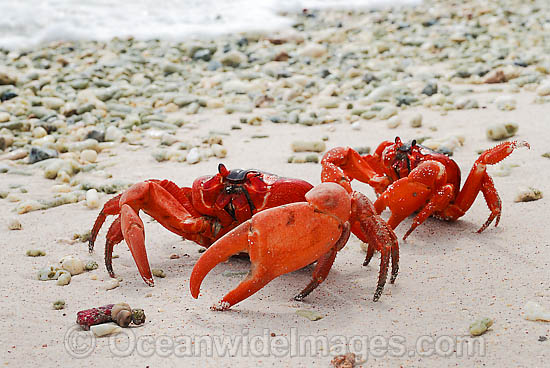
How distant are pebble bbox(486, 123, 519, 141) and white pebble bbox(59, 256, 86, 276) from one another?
4018mm

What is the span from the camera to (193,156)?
581 cm

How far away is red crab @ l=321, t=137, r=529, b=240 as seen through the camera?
373 cm

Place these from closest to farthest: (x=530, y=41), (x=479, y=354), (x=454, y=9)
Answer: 1. (x=479, y=354)
2. (x=530, y=41)
3. (x=454, y=9)

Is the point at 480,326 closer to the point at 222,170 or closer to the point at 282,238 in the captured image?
the point at 282,238

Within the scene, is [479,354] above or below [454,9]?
below

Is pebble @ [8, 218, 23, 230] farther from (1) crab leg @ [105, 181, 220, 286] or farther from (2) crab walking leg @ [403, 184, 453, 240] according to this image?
(2) crab walking leg @ [403, 184, 453, 240]

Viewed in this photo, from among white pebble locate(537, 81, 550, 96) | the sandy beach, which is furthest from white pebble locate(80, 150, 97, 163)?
white pebble locate(537, 81, 550, 96)

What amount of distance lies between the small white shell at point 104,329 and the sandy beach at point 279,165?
0.03 meters

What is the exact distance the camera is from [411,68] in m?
9.21

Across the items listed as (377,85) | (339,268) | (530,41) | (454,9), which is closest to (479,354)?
(339,268)

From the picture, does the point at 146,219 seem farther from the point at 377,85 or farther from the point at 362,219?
the point at 377,85

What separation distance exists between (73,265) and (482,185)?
260 centimetres

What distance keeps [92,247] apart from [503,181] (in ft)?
9.96

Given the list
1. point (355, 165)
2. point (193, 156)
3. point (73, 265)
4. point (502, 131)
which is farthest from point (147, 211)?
point (502, 131)
